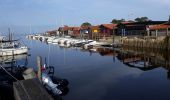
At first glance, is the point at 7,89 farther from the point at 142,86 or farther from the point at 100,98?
the point at 142,86

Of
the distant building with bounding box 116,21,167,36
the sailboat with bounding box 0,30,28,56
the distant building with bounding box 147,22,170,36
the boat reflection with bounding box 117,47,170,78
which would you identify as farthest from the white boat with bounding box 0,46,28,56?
the distant building with bounding box 116,21,167,36

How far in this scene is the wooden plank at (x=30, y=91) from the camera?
880 centimetres

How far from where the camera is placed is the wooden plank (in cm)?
880

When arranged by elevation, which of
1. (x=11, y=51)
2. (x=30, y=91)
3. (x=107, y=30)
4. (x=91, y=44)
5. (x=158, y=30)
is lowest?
(x=11, y=51)

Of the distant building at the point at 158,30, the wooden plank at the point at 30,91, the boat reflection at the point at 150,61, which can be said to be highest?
the distant building at the point at 158,30

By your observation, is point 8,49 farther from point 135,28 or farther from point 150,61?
point 135,28

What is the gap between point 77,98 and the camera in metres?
21.8

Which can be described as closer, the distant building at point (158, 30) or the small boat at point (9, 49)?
the small boat at point (9, 49)

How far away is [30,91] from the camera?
950cm

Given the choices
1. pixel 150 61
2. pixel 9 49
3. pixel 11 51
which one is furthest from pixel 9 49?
pixel 150 61

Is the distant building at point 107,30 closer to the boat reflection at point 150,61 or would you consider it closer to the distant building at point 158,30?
the distant building at point 158,30

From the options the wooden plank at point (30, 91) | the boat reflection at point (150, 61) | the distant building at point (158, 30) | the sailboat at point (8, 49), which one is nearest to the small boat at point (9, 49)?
the sailboat at point (8, 49)

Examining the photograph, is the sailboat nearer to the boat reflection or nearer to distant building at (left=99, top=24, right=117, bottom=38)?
the boat reflection

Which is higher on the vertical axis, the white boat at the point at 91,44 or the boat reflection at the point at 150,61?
the white boat at the point at 91,44
